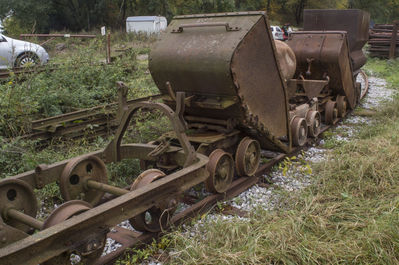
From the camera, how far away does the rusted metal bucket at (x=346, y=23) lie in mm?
9930

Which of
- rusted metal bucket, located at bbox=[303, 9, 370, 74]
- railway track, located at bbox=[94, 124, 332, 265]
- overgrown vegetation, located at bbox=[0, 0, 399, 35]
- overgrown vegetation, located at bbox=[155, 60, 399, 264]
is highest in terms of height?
overgrown vegetation, located at bbox=[0, 0, 399, 35]

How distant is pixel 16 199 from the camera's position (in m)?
3.69

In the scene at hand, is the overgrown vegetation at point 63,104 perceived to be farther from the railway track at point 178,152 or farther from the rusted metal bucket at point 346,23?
the rusted metal bucket at point 346,23

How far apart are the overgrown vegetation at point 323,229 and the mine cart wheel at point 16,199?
1.46m

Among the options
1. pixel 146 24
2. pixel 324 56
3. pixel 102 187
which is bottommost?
pixel 102 187

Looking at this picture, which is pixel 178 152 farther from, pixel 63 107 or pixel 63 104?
pixel 63 104

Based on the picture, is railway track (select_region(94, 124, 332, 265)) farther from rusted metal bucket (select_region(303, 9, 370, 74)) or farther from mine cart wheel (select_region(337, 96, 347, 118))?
rusted metal bucket (select_region(303, 9, 370, 74))

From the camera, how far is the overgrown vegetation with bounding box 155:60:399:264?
10.6 ft

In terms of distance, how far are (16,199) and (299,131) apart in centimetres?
468

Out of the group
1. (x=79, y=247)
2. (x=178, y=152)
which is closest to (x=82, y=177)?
(x=178, y=152)

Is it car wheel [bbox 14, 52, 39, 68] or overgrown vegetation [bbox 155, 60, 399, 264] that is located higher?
car wheel [bbox 14, 52, 39, 68]

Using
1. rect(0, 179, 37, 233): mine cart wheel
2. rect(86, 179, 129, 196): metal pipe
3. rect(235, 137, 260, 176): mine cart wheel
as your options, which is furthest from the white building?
rect(0, 179, 37, 233): mine cart wheel

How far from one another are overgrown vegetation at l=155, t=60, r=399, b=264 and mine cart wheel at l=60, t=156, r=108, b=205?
1187 millimetres

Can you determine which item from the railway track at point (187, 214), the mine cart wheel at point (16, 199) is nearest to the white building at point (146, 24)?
the railway track at point (187, 214)
